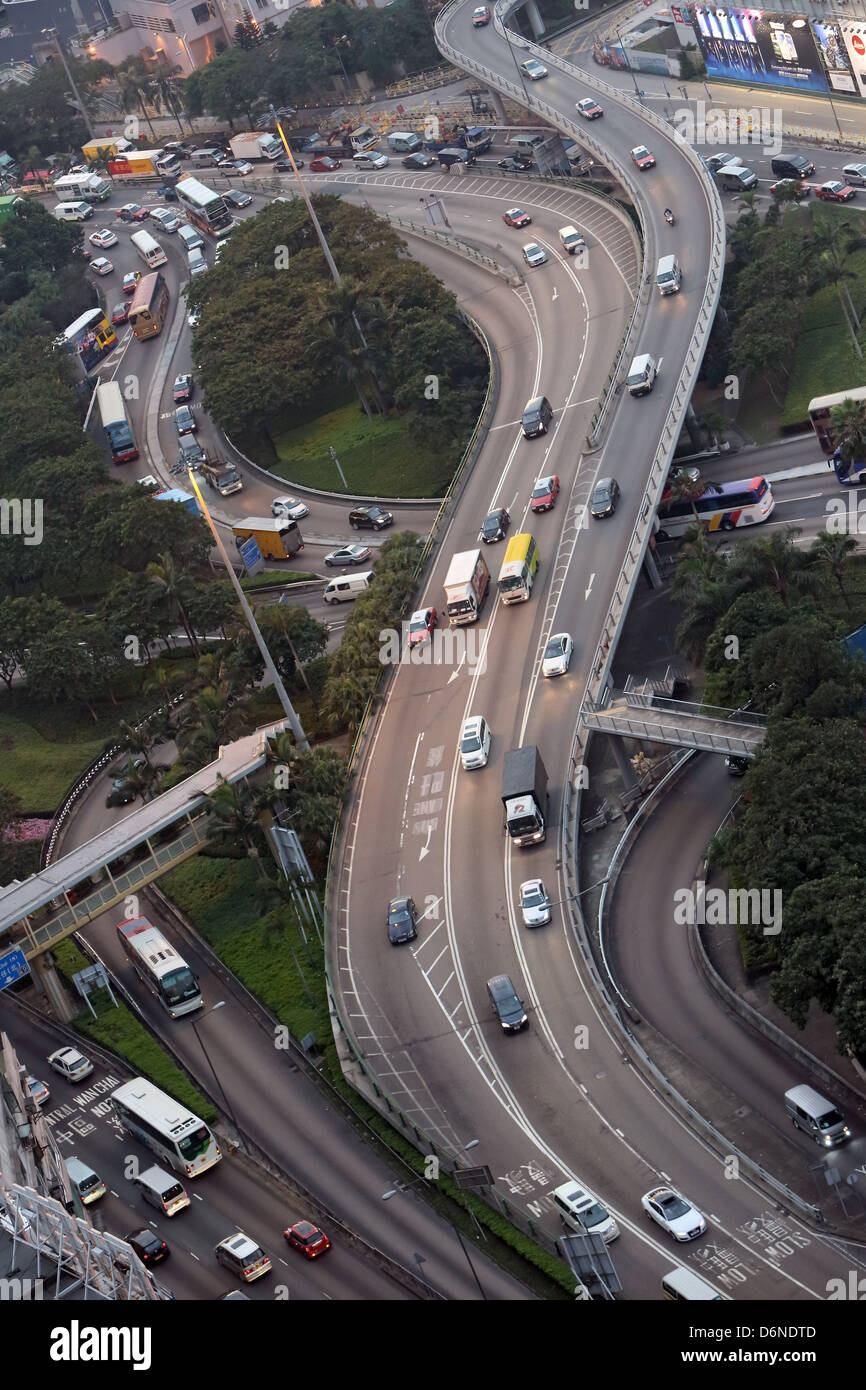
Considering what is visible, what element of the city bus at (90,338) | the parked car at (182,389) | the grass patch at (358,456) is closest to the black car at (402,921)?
the grass patch at (358,456)

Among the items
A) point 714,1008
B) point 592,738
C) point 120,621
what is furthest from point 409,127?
point 714,1008

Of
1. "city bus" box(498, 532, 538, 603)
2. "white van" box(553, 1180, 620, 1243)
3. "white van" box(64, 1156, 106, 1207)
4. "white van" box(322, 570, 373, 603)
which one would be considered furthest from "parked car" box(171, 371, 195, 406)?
"white van" box(553, 1180, 620, 1243)

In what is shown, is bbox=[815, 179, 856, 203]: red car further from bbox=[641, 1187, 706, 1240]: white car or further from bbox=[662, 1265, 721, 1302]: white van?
bbox=[662, 1265, 721, 1302]: white van

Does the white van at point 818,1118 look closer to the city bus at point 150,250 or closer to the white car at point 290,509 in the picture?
the white car at point 290,509

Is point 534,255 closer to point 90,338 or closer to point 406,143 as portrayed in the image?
point 406,143

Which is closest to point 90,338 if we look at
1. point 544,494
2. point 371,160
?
point 371,160

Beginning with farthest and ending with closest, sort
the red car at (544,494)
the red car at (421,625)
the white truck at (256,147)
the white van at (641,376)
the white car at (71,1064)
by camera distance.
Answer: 1. the white truck at (256,147)
2. the white van at (641,376)
3. the red car at (544,494)
4. the red car at (421,625)
5. the white car at (71,1064)
